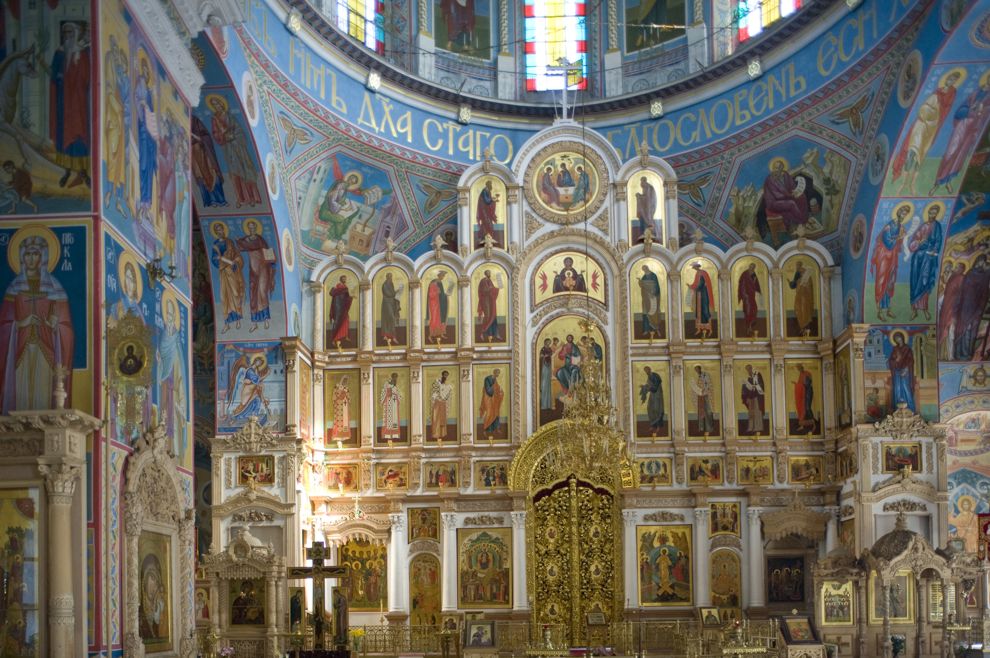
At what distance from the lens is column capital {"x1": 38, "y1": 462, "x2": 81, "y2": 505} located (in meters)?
13.7

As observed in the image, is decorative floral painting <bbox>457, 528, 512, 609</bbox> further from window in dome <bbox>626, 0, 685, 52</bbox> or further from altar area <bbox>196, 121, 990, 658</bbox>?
window in dome <bbox>626, 0, 685, 52</bbox>

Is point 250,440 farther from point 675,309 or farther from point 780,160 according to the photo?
point 780,160

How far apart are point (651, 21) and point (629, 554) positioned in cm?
1236

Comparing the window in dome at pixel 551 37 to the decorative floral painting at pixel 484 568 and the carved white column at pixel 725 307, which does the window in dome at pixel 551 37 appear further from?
the decorative floral painting at pixel 484 568

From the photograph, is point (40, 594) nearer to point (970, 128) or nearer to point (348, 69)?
point (348, 69)

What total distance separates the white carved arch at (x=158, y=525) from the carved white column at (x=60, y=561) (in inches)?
53.8

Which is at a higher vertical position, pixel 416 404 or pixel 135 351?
pixel 135 351

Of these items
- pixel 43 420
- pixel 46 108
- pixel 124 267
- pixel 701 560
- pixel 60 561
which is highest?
pixel 46 108

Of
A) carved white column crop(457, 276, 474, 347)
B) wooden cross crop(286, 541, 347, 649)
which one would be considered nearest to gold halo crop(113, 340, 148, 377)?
wooden cross crop(286, 541, 347, 649)

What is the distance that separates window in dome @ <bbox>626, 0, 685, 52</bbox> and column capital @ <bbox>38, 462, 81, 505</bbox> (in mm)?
19424

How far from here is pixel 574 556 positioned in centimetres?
2698

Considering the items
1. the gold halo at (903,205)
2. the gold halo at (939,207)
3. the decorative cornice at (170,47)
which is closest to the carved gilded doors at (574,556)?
the gold halo at (903,205)

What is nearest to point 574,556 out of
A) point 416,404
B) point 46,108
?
point 416,404

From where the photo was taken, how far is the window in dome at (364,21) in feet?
92.2
